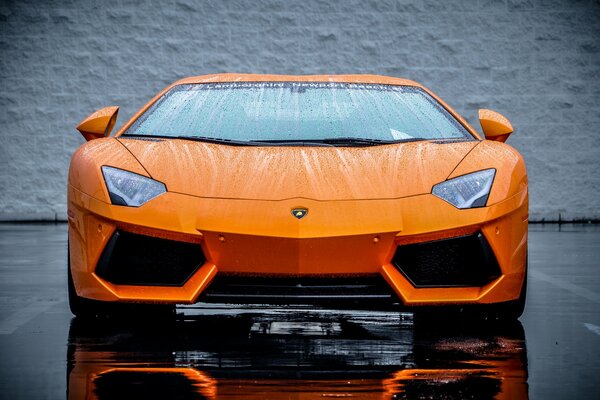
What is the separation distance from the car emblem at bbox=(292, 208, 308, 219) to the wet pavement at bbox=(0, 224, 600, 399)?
0.53m

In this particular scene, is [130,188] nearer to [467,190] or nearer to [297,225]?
[297,225]

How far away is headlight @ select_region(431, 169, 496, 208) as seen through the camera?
516cm

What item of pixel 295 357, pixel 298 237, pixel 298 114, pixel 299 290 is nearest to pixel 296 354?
pixel 295 357

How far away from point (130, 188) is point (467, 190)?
1433 millimetres

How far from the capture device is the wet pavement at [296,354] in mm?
4070

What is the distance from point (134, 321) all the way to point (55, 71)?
10206 millimetres

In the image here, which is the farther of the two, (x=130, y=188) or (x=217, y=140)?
(x=217, y=140)

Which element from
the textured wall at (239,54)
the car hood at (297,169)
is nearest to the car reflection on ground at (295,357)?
the car hood at (297,169)

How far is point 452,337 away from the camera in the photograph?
17.5 feet

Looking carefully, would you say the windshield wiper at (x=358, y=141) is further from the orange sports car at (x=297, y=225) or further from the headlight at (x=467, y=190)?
the headlight at (x=467, y=190)

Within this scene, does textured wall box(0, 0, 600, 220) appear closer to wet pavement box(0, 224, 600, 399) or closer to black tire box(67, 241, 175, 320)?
wet pavement box(0, 224, 600, 399)

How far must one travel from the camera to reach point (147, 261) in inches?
200

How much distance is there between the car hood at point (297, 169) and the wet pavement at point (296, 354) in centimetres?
58

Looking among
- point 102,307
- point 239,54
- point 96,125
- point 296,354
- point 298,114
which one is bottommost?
point 239,54
